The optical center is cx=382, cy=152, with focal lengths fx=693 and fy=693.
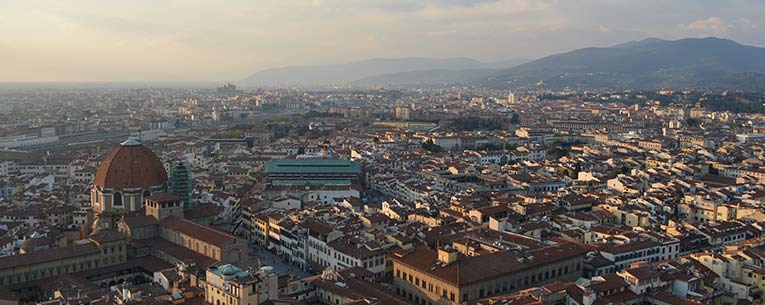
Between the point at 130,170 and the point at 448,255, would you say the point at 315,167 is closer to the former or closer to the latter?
the point at 130,170

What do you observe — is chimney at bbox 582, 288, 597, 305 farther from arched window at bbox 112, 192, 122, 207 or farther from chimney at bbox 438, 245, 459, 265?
arched window at bbox 112, 192, 122, 207

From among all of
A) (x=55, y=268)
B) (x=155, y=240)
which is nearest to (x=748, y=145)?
(x=155, y=240)

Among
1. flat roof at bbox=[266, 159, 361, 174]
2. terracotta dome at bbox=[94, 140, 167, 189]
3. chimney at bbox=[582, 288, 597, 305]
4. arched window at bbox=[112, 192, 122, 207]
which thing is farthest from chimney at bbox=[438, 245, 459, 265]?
flat roof at bbox=[266, 159, 361, 174]

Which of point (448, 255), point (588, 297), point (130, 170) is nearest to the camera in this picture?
point (588, 297)

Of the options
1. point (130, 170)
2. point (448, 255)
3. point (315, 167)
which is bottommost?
point (315, 167)

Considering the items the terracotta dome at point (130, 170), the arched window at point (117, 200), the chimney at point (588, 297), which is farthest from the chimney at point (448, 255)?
the arched window at point (117, 200)

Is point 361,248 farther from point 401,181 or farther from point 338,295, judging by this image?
point 401,181

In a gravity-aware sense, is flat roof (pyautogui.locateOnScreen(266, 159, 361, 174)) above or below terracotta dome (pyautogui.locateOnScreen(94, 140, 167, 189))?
below

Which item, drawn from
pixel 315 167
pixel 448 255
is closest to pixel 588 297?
pixel 448 255
